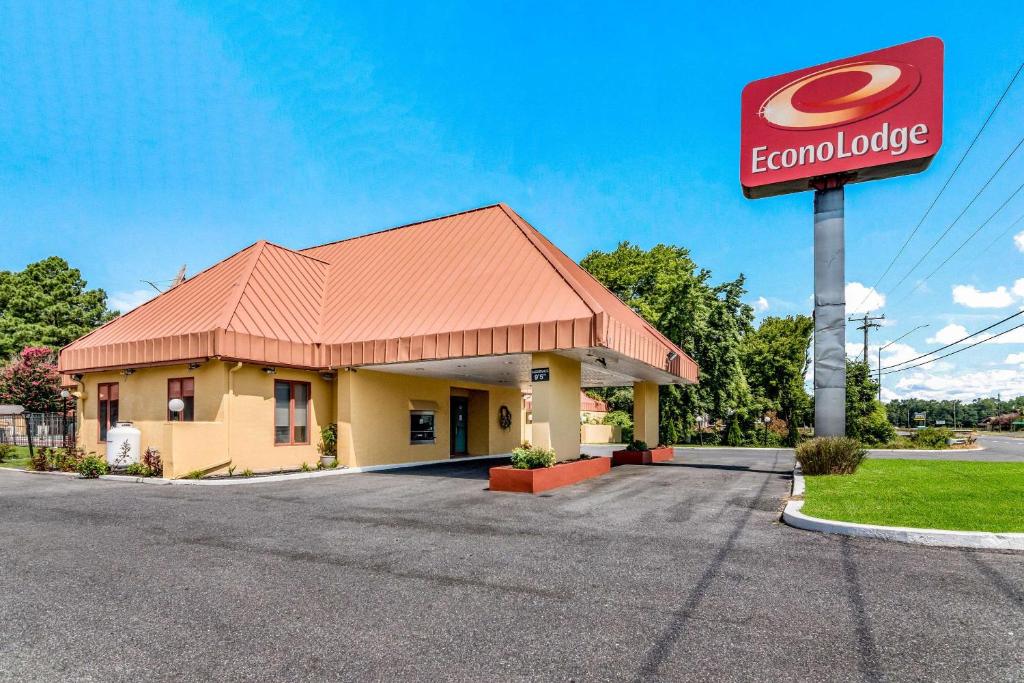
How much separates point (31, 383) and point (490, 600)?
36461 mm

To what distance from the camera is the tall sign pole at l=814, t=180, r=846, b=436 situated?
678 inches

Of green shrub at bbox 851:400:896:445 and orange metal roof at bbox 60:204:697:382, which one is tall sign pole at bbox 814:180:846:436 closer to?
orange metal roof at bbox 60:204:697:382

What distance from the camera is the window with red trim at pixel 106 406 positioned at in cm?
2012

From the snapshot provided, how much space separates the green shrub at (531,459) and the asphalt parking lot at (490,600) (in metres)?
3.21

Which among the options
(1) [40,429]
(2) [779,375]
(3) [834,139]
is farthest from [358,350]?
(2) [779,375]

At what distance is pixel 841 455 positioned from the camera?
14.9 meters

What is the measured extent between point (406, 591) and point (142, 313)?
20.5 meters

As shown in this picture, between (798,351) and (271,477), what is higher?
(798,351)

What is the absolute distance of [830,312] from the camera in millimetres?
17516

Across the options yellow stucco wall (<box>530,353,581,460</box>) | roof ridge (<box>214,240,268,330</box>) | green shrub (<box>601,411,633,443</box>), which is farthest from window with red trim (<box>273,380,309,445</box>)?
→ green shrub (<box>601,411,633,443</box>)

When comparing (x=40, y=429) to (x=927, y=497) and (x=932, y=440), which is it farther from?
(x=932, y=440)

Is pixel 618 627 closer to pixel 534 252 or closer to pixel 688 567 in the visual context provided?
pixel 688 567

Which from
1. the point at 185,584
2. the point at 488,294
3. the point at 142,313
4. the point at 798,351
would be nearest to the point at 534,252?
the point at 488,294

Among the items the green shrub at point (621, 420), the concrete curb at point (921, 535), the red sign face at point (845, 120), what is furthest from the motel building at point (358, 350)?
the green shrub at point (621, 420)
